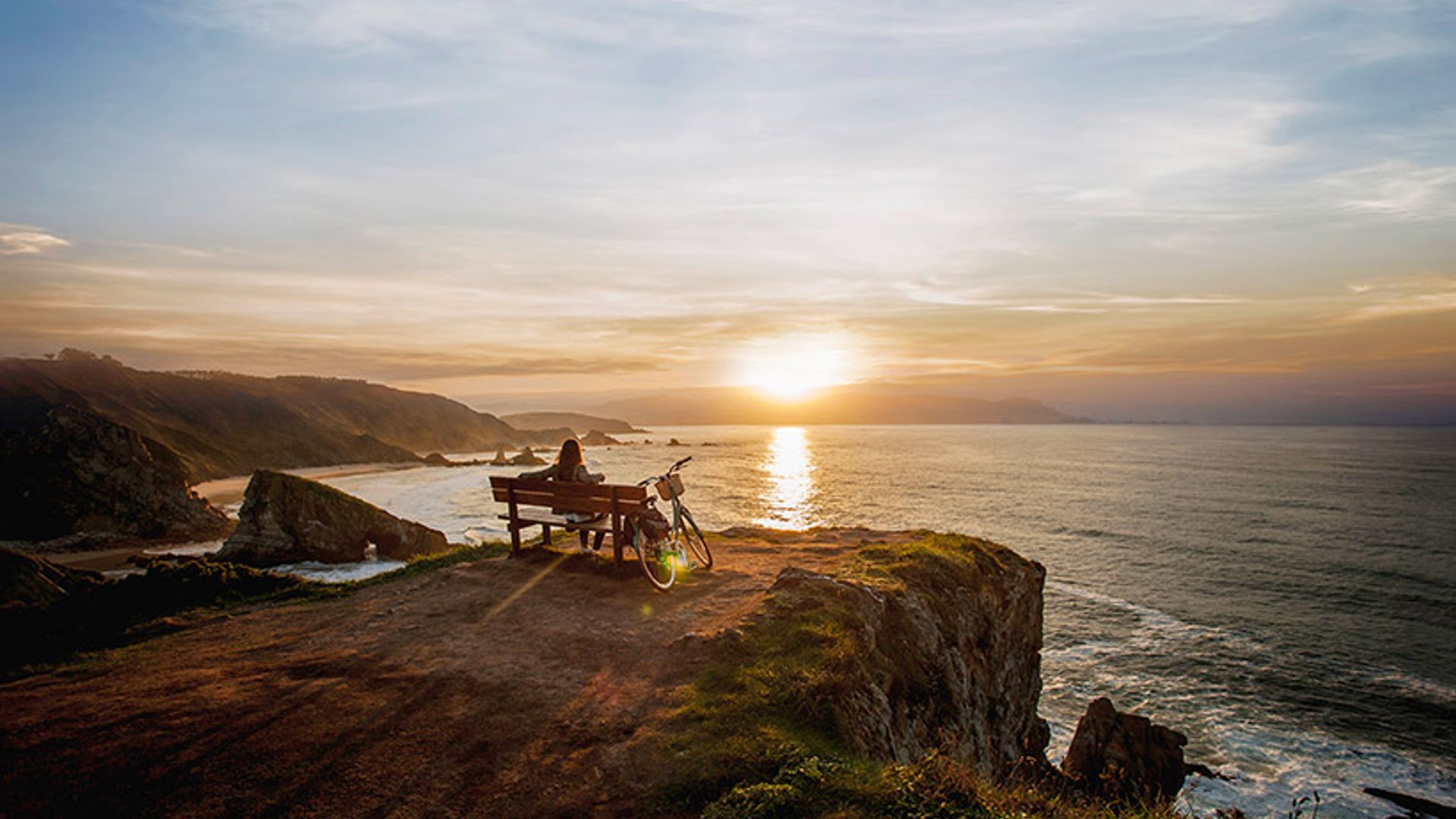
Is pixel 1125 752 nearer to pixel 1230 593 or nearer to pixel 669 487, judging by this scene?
pixel 669 487

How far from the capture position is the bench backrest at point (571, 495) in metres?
11.9

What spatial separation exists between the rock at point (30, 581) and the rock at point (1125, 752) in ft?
70.5

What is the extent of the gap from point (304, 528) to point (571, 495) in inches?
744

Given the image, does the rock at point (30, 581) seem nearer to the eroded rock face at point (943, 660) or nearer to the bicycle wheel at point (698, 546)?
the bicycle wheel at point (698, 546)

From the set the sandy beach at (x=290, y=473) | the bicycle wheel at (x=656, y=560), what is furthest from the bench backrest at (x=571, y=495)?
the sandy beach at (x=290, y=473)

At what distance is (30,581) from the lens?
45.9 ft

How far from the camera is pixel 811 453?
131 meters

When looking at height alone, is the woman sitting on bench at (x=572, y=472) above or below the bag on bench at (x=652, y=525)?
above

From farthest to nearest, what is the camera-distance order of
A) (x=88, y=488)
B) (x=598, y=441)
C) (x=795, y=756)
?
(x=598, y=441) < (x=88, y=488) < (x=795, y=756)

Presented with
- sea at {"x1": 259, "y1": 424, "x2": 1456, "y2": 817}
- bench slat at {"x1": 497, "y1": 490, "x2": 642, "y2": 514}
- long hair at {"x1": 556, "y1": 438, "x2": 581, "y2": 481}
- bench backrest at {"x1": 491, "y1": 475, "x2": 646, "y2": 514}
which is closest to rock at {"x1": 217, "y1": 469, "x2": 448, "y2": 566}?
sea at {"x1": 259, "y1": 424, "x2": 1456, "y2": 817}

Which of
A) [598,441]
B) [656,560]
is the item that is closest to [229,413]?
[598,441]

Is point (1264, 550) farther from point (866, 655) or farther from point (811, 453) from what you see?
point (811, 453)

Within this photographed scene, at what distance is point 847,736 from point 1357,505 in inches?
2602

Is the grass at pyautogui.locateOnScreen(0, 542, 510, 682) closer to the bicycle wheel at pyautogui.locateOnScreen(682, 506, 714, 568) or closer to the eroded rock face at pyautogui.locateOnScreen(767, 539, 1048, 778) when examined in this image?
the bicycle wheel at pyautogui.locateOnScreen(682, 506, 714, 568)
